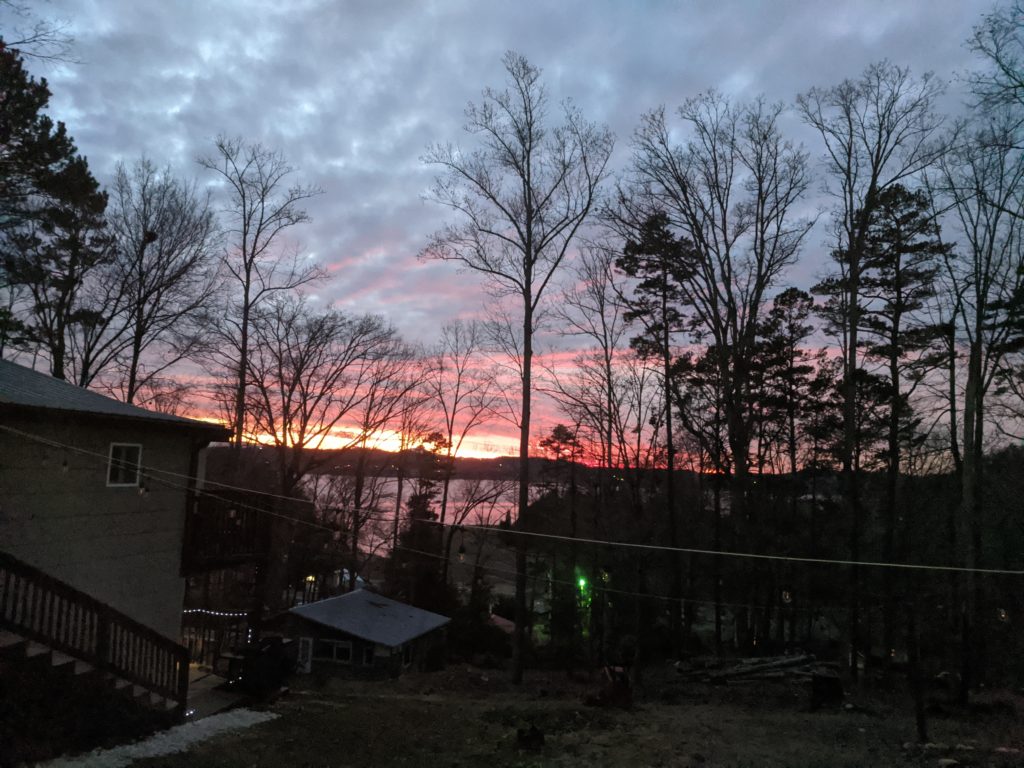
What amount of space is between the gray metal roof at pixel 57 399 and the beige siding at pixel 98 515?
320 mm

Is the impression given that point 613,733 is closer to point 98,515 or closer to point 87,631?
point 87,631

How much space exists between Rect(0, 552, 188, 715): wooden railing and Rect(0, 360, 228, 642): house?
357 mm

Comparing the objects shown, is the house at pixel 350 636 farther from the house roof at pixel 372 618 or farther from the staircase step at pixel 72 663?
the staircase step at pixel 72 663

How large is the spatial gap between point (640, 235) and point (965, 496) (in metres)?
12.3

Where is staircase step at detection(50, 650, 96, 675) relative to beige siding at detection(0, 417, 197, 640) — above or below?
below

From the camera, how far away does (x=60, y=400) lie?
9422 mm

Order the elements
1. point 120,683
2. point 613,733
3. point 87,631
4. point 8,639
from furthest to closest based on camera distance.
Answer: point 613,733 → point 120,683 → point 87,631 → point 8,639

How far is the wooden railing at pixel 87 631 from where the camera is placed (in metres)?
7.67

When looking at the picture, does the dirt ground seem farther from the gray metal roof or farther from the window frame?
the gray metal roof

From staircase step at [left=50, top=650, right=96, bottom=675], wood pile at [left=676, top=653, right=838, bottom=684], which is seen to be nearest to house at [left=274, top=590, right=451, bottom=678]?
wood pile at [left=676, top=653, right=838, bottom=684]

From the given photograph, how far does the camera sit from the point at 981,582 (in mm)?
19281

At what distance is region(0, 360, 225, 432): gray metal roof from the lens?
8659 millimetres

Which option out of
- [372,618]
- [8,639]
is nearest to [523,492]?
[372,618]

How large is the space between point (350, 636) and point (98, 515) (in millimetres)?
12107
